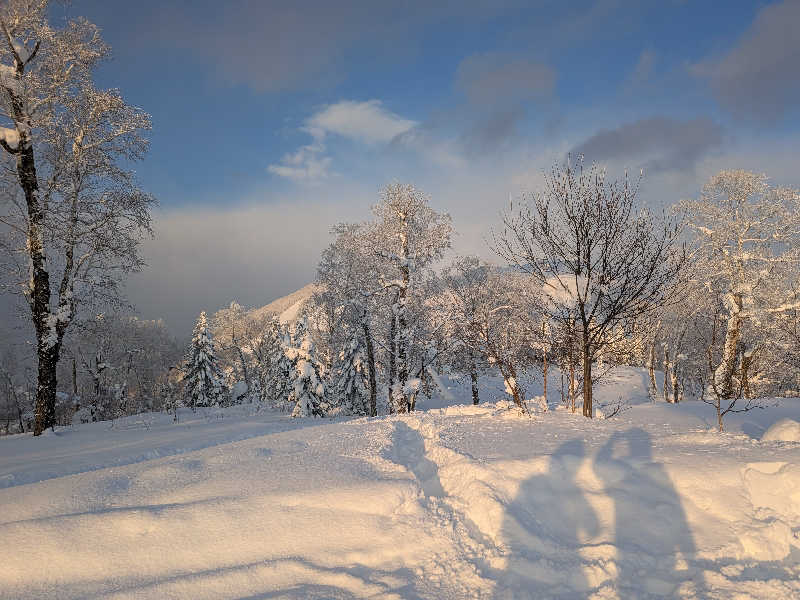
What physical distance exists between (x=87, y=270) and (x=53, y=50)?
513 centimetres

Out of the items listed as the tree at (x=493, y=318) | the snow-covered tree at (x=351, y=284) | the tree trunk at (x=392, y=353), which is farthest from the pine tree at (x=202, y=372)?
the tree trunk at (x=392, y=353)

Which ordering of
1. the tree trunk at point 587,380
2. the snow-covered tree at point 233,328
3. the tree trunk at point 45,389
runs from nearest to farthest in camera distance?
the tree trunk at point 587,380
the tree trunk at point 45,389
the snow-covered tree at point 233,328

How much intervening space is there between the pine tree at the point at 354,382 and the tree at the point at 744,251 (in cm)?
1762

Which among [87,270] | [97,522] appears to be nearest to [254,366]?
[87,270]

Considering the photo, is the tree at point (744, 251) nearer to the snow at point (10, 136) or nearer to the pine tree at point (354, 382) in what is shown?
the pine tree at point (354, 382)

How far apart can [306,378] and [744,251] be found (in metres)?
21.6

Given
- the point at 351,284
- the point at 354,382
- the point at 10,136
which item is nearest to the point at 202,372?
the point at 354,382

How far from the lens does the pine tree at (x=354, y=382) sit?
1005 inches

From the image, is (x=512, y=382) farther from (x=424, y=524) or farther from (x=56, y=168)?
(x=56, y=168)

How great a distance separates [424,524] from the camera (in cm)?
379

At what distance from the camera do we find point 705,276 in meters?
17.3

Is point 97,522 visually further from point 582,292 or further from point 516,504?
point 582,292

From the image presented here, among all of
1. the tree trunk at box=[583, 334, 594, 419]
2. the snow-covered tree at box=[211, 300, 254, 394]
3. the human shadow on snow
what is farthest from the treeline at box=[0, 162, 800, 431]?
the snow-covered tree at box=[211, 300, 254, 394]

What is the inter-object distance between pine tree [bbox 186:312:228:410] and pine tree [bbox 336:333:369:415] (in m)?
13.9
